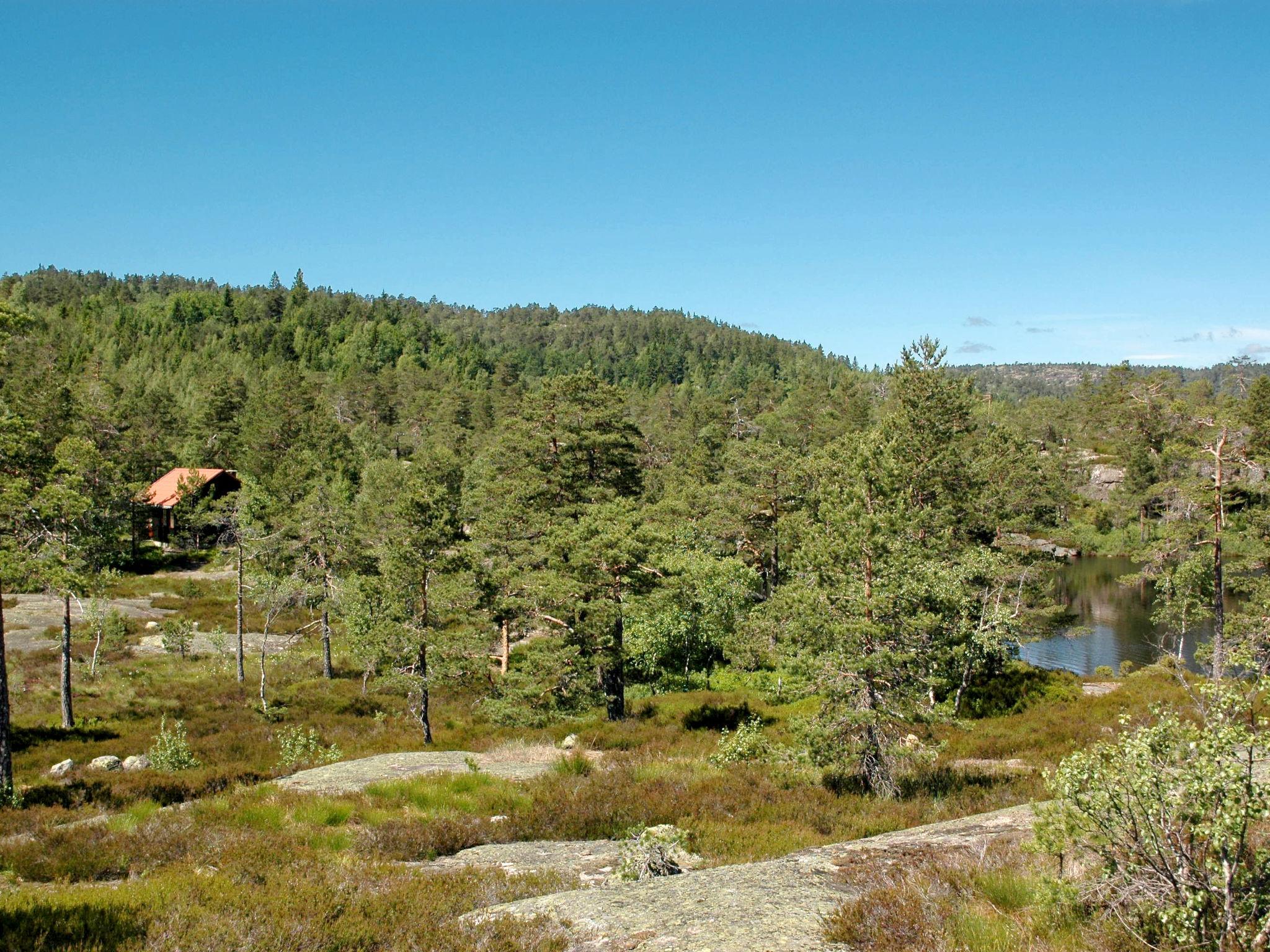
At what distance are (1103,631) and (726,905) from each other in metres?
50.2

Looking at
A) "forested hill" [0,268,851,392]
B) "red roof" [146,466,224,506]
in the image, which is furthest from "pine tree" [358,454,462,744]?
"forested hill" [0,268,851,392]

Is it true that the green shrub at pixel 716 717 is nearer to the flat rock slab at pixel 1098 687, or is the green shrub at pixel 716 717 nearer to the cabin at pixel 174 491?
the flat rock slab at pixel 1098 687

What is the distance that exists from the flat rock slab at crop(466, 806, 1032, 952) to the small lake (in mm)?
31905

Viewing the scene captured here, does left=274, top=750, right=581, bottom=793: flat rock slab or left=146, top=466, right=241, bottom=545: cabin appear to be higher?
Result: left=146, top=466, right=241, bottom=545: cabin

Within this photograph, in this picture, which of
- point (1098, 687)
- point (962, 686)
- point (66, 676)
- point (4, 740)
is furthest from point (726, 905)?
point (1098, 687)

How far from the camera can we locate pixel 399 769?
16.0 meters

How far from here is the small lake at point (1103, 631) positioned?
4109 centimetres

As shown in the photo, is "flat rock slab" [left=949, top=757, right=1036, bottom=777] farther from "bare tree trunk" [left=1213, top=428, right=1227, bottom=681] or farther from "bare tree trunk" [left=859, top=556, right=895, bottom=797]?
"bare tree trunk" [left=1213, top=428, right=1227, bottom=681]

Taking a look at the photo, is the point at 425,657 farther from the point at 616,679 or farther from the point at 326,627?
the point at 326,627

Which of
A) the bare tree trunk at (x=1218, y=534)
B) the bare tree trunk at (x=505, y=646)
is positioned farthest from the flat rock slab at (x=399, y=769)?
the bare tree trunk at (x=1218, y=534)

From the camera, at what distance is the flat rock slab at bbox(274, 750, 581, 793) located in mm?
14352

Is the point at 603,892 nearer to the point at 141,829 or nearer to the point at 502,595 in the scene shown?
the point at 141,829

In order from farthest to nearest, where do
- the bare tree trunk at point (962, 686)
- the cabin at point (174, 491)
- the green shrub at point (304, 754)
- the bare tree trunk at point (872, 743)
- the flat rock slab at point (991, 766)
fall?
1. the cabin at point (174, 491)
2. the bare tree trunk at point (962, 686)
3. the green shrub at point (304, 754)
4. the flat rock slab at point (991, 766)
5. the bare tree trunk at point (872, 743)

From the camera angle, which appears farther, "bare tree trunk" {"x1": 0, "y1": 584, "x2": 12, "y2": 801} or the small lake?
the small lake
